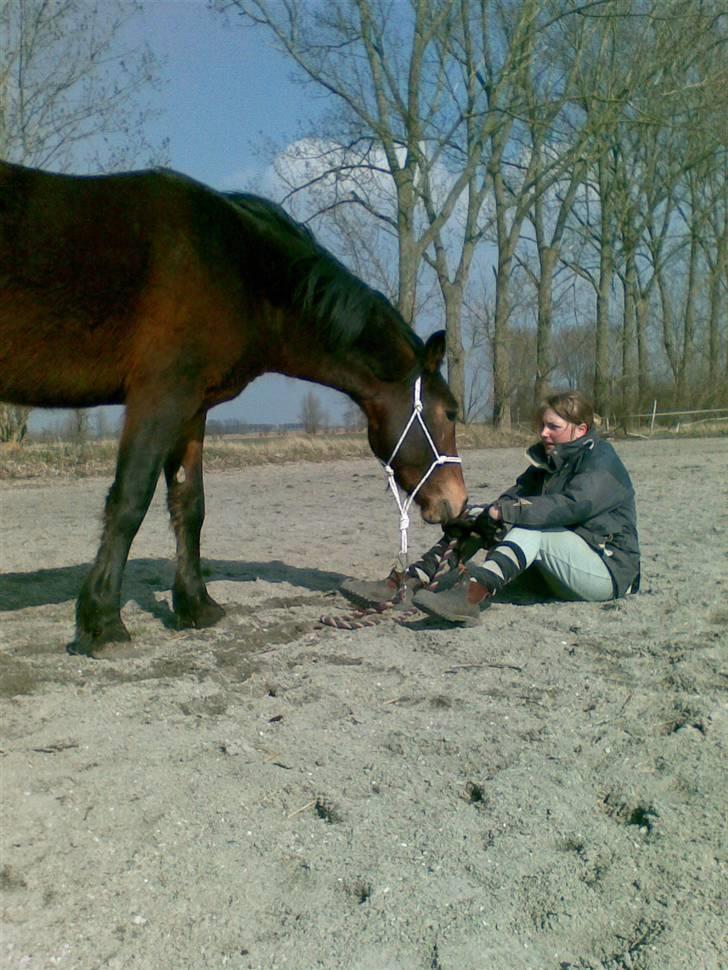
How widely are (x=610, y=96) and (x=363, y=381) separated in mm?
20047

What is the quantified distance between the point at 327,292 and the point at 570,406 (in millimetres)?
1457

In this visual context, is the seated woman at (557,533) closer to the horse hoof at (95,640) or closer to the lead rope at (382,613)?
the lead rope at (382,613)

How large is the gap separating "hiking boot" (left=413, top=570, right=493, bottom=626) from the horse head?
0.44 metres

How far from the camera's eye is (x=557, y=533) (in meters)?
4.88

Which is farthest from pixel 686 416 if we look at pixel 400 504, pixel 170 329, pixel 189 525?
pixel 170 329

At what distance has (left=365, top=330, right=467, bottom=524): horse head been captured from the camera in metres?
4.74

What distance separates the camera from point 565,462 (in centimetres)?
502

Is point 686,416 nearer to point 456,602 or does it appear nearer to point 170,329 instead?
point 456,602

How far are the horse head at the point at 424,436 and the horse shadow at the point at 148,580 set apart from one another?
3.72 feet

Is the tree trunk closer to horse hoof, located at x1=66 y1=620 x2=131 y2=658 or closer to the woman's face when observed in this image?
the woman's face

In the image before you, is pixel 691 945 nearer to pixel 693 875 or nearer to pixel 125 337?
pixel 693 875

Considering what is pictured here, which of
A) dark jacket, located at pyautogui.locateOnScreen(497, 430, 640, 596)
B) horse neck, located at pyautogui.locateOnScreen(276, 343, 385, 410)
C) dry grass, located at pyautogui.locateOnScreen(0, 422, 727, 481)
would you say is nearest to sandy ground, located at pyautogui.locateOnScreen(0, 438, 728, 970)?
dark jacket, located at pyautogui.locateOnScreen(497, 430, 640, 596)

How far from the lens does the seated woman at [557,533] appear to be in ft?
15.5

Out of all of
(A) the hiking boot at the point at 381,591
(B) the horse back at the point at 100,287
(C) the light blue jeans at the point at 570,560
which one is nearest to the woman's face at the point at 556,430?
(C) the light blue jeans at the point at 570,560
